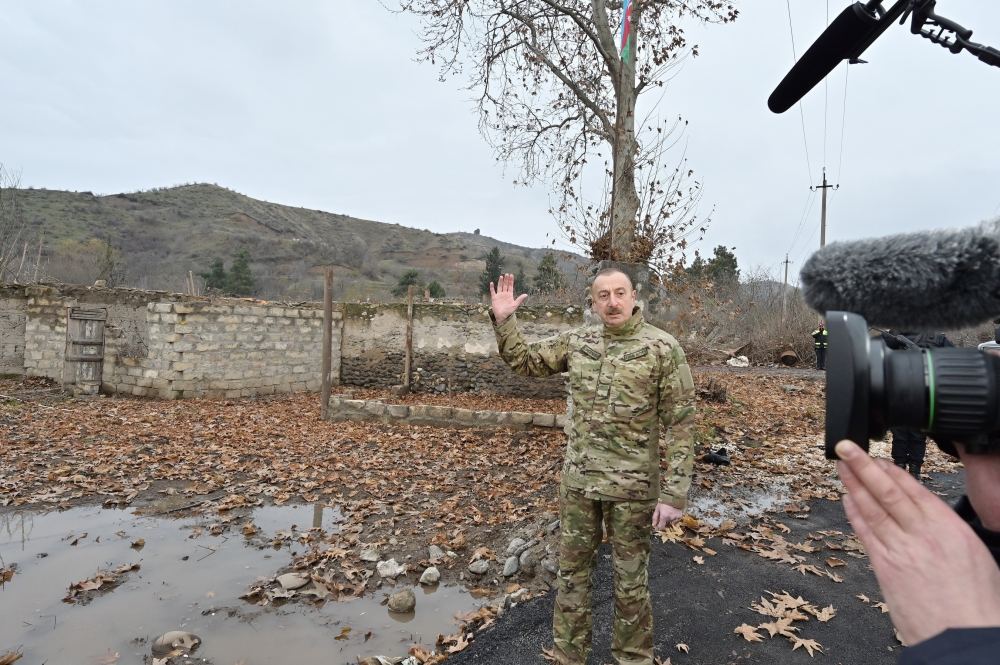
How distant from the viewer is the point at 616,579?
2439 millimetres

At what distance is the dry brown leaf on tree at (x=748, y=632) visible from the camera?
286cm

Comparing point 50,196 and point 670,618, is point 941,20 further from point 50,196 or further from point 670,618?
point 50,196

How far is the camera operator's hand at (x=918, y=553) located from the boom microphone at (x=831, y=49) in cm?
183

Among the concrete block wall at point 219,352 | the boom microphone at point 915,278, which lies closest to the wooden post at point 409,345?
the concrete block wall at point 219,352

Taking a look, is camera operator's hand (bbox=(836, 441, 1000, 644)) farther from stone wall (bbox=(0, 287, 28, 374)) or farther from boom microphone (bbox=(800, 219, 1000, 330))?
stone wall (bbox=(0, 287, 28, 374))

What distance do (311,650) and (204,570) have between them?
1.41m

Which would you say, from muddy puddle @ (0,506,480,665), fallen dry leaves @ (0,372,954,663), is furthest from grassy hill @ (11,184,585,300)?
muddy puddle @ (0,506,480,665)

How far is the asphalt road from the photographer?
2.76m

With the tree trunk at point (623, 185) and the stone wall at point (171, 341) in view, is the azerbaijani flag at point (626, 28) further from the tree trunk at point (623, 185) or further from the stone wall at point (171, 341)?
the stone wall at point (171, 341)

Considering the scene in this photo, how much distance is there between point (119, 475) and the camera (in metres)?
5.84

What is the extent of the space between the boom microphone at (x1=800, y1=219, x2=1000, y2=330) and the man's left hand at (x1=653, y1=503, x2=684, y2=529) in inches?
67.8

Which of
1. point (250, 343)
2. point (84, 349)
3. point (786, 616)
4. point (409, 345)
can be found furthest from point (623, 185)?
point (84, 349)

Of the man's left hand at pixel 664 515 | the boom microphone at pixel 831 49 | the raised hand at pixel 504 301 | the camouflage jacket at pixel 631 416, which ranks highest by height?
the boom microphone at pixel 831 49

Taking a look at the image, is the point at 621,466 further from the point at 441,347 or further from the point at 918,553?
the point at 441,347
